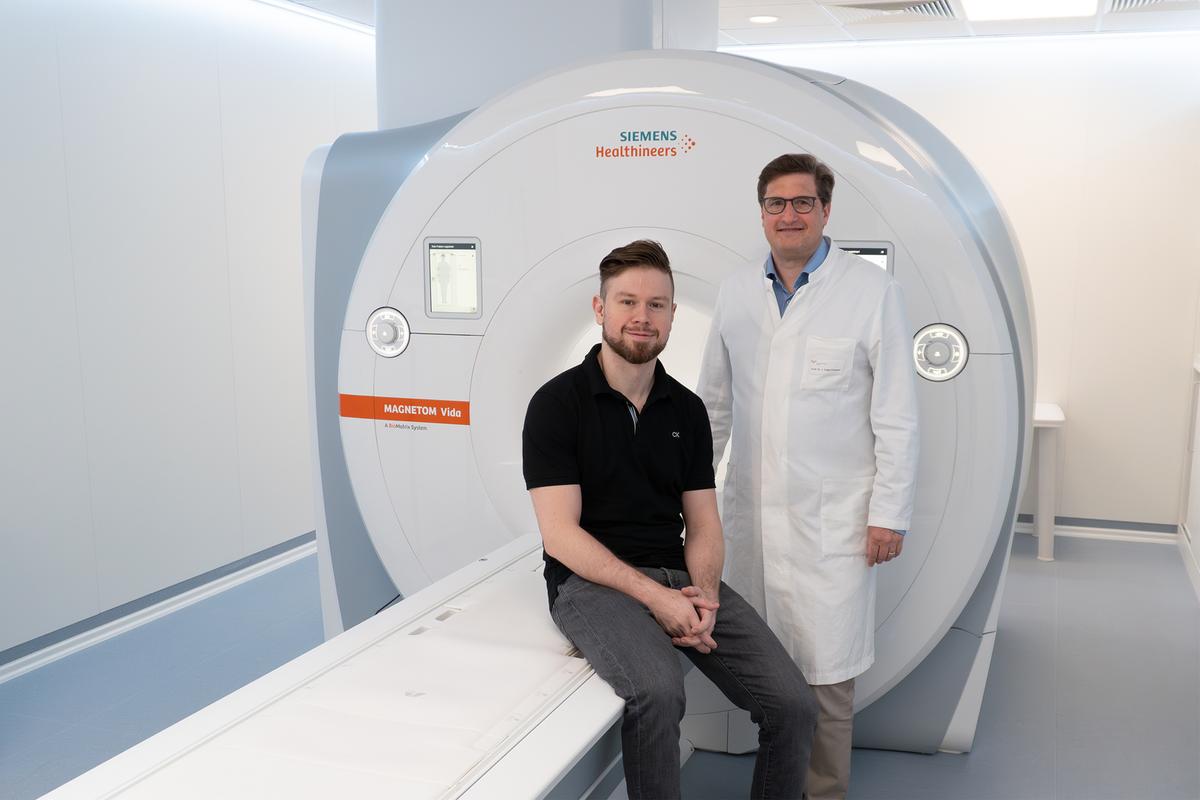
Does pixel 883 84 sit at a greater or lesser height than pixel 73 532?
greater

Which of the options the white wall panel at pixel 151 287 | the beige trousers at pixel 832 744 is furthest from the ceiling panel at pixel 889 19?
the beige trousers at pixel 832 744

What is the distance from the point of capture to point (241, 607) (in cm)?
354

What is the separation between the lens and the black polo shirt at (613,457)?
1.75 metres

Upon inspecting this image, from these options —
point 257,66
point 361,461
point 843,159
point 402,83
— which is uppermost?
point 257,66

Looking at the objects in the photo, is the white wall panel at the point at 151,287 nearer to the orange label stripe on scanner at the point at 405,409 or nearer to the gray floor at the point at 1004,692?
the gray floor at the point at 1004,692

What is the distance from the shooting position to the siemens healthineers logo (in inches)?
81.0

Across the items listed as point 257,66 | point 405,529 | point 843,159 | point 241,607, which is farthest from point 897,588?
point 257,66

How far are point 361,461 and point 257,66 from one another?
2233 millimetres

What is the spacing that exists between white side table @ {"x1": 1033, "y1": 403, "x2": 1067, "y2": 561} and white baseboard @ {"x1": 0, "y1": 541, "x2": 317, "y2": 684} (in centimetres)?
285

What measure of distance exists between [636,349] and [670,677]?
53 cm

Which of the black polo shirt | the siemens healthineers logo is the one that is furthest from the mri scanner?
the black polo shirt

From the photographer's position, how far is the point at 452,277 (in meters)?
2.30

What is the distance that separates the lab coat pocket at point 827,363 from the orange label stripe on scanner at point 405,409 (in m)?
0.80

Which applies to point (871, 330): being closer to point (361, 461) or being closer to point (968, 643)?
point (968, 643)
